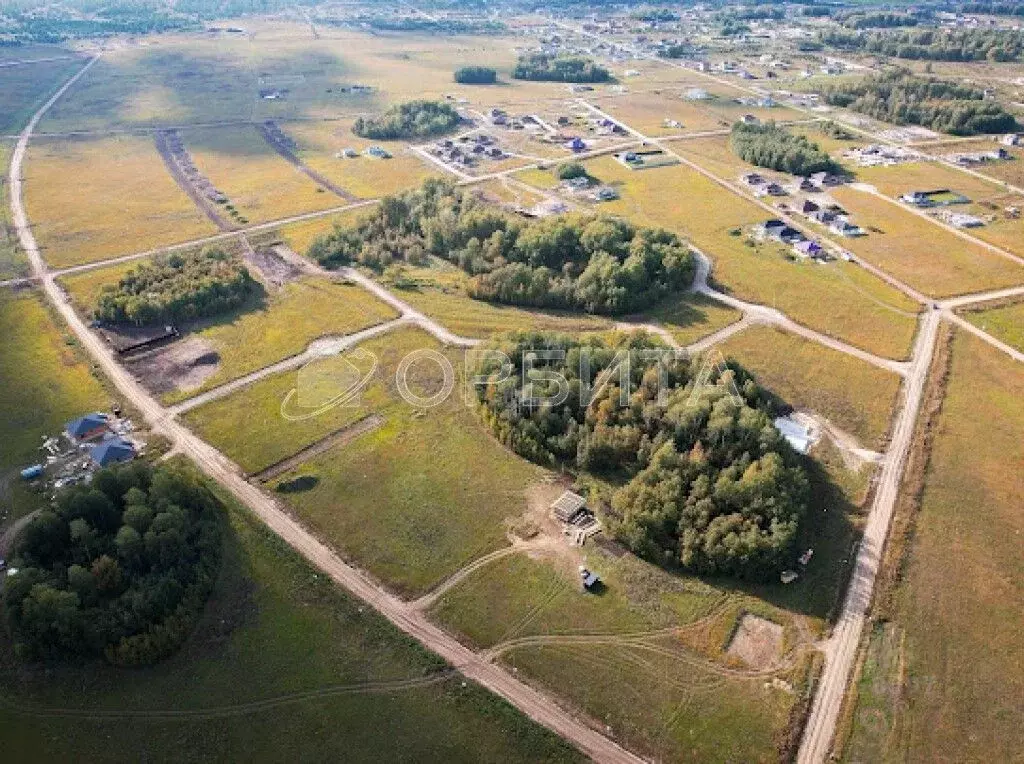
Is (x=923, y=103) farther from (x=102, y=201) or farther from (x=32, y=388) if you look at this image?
(x=32, y=388)

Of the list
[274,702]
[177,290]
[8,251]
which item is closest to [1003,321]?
[274,702]

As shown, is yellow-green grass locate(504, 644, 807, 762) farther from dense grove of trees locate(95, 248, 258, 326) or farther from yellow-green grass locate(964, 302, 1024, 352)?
dense grove of trees locate(95, 248, 258, 326)

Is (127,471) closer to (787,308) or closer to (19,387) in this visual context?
(19,387)

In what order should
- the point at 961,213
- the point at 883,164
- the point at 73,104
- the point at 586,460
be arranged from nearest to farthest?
the point at 586,460
the point at 961,213
the point at 883,164
the point at 73,104

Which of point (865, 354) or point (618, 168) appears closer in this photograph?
point (865, 354)

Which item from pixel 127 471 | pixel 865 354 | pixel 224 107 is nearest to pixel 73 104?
pixel 224 107

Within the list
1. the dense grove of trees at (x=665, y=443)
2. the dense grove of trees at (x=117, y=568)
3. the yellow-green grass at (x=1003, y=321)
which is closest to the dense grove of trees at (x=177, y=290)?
the dense grove of trees at (x=117, y=568)

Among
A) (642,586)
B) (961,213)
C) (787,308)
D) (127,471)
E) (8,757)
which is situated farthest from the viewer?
(961,213)
